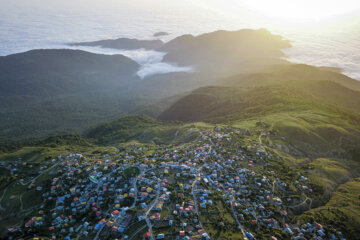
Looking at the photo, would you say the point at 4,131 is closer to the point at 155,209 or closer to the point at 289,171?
the point at 155,209

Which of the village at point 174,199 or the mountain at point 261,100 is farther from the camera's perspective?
the mountain at point 261,100

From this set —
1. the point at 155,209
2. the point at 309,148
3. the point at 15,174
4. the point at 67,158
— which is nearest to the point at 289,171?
the point at 309,148

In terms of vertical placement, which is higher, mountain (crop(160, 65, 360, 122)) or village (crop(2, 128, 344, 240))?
village (crop(2, 128, 344, 240))

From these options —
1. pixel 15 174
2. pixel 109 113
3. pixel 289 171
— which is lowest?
pixel 109 113

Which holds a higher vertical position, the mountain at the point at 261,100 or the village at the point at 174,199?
the village at the point at 174,199

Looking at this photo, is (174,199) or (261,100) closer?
(174,199)

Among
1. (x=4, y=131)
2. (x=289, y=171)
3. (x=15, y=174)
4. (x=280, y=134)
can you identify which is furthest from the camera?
(x=4, y=131)

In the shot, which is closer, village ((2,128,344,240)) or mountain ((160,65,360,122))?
village ((2,128,344,240))

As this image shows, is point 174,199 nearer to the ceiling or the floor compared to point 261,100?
nearer to the ceiling
